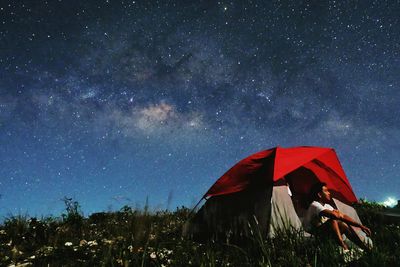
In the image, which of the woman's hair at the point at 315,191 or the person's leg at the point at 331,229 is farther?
the woman's hair at the point at 315,191

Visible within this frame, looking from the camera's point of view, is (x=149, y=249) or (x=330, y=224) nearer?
(x=149, y=249)

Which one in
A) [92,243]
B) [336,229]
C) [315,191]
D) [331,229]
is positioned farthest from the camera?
[315,191]

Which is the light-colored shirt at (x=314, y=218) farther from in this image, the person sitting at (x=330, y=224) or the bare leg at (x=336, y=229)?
the bare leg at (x=336, y=229)

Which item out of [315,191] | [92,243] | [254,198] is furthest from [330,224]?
[92,243]

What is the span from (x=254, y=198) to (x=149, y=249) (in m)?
2.96

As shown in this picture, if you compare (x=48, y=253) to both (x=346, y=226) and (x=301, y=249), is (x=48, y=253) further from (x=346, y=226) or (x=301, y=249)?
(x=346, y=226)

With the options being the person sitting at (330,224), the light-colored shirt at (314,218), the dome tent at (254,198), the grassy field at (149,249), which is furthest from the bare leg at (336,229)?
the dome tent at (254,198)

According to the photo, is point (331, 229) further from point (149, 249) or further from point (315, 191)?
point (149, 249)

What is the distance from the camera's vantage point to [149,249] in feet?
21.9

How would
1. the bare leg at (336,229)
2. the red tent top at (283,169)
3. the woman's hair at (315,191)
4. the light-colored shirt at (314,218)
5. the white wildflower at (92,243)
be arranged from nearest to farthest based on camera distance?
the bare leg at (336,229), the white wildflower at (92,243), the light-colored shirt at (314,218), the woman's hair at (315,191), the red tent top at (283,169)

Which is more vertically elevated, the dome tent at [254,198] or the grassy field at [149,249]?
the dome tent at [254,198]

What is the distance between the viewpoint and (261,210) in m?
8.30

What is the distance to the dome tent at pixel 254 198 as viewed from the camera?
27.3 feet

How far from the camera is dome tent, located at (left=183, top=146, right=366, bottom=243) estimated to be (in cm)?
832
